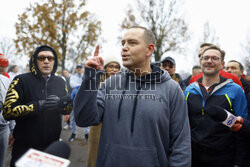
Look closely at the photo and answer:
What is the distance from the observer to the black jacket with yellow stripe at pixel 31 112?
2.30m

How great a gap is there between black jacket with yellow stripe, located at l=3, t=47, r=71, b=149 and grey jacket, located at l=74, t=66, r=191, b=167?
1.08 meters

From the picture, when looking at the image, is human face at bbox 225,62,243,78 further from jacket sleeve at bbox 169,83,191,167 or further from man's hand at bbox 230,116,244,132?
jacket sleeve at bbox 169,83,191,167

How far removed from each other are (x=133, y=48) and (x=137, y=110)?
0.66m

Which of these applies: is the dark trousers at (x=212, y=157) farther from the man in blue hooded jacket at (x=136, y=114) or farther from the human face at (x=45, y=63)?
the human face at (x=45, y=63)

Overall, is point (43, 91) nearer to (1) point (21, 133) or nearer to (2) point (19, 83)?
(2) point (19, 83)

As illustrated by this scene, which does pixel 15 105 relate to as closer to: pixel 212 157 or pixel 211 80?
pixel 212 157

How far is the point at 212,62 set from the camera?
8.50ft

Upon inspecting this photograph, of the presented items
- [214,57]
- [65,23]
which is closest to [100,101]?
[214,57]

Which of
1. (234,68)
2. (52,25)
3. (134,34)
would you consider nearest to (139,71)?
(134,34)

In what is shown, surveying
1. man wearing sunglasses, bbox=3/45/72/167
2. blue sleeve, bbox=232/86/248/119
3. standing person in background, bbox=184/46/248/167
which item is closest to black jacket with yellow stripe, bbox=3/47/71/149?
man wearing sunglasses, bbox=3/45/72/167

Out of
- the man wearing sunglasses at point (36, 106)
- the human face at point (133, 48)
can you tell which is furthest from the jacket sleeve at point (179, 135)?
the man wearing sunglasses at point (36, 106)

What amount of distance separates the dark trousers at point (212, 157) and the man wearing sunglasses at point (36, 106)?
6.60 feet

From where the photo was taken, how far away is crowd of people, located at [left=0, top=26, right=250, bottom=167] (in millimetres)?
1674

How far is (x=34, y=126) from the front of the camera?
2.42 meters
